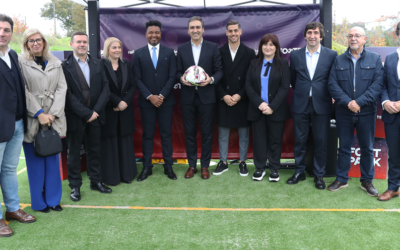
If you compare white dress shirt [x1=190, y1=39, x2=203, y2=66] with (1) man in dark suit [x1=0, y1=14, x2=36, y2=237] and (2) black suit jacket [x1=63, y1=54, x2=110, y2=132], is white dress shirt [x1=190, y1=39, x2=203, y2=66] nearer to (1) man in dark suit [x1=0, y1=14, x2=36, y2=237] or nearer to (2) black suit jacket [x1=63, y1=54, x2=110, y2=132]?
(2) black suit jacket [x1=63, y1=54, x2=110, y2=132]

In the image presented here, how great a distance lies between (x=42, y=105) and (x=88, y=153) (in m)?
0.88

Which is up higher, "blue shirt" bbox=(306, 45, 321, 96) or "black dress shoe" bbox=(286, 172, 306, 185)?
"blue shirt" bbox=(306, 45, 321, 96)

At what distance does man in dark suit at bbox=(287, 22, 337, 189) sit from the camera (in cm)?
387

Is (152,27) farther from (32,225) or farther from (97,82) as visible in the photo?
(32,225)

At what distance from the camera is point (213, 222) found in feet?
10.1

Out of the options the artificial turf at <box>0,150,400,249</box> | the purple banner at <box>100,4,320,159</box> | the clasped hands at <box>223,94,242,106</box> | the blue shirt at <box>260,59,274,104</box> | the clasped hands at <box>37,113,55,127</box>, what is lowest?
the artificial turf at <box>0,150,400,249</box>

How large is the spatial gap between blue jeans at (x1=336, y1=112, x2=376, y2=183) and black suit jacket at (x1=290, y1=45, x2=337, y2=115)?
0.73 feet

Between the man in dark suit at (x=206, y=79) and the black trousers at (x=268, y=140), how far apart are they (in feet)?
2.14

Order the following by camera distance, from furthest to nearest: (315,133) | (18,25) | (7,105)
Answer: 1. (18,25)
2. (315,133)
3. (7,105)

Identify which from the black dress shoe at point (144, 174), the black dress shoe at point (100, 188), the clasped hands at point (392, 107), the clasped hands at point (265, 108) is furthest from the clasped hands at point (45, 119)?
the clasped hands at point (392, 107)

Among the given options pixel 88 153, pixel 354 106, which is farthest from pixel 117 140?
pixel 354 106

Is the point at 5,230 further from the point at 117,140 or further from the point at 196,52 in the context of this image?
the point at 196,52

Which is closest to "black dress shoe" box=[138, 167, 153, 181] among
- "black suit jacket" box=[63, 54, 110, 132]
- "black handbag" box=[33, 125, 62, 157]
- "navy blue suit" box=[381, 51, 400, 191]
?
"black suit jacket" box=[63, 54, 110, 132]

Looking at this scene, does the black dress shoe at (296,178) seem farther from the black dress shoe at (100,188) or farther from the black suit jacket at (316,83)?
the black dress shoe at (100,188)
